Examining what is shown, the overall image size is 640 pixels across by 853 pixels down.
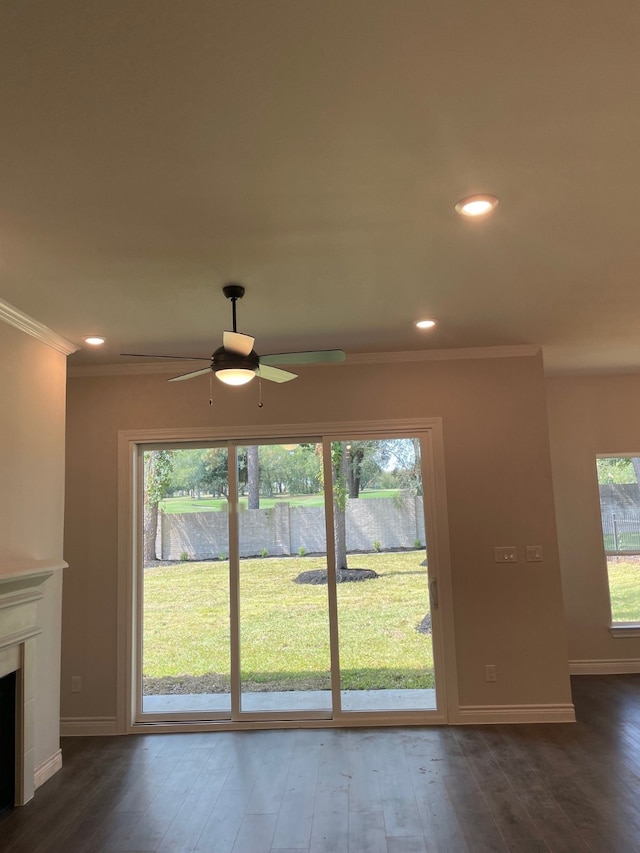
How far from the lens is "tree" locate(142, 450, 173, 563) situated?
479 centimetres

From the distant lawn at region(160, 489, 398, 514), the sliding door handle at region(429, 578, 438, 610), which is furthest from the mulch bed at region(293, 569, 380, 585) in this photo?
the distant lawn at region(160, 489, 398, 514)

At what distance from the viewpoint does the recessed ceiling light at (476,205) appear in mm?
2352

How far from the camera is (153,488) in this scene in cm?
483

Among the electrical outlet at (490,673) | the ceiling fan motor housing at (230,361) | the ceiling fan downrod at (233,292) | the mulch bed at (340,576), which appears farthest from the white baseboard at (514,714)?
the ceiling fan downrod at (233,292)

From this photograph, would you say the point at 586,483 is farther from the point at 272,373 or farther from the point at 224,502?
the point at 272,373

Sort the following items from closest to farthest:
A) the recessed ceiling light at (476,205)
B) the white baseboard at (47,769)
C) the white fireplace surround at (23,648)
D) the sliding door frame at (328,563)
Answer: the recessed ceiling light at (476,205)
the white fireplace surround at (23,648)
the white baseboard at (47,769)
the sliding door frame at (328,563)

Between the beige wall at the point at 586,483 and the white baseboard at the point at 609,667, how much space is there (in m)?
0.03

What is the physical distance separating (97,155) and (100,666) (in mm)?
3802

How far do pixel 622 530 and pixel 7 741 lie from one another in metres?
5.32

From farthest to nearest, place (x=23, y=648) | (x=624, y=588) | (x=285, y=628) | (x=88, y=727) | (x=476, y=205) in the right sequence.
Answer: (x=624, y=588)
(x=285, y=628)
(x=88, y=727)
(x=23, y=648)
(x=476, y=205)

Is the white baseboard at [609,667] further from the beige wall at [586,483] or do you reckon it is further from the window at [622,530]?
the window at [622,530]

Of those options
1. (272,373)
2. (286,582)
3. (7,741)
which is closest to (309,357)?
(272,373)

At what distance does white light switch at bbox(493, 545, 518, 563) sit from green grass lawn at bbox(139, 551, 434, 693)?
0.56 metres

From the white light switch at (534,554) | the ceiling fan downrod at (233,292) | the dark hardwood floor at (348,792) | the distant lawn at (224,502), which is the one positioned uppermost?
the ceiling fan downrod at (233,292)
